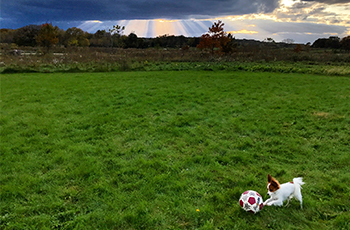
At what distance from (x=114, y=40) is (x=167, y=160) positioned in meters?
48.1

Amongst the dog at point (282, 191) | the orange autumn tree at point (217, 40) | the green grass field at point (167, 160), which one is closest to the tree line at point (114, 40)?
the orange autumn tree at point (217, 40)

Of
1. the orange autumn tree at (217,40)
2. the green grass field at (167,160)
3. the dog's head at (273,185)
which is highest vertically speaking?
the orange autumn tree at (217,40)

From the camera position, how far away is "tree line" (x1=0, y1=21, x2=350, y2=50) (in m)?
29.4

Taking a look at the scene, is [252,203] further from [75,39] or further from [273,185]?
[75,39]

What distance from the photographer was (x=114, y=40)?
47406 millimetres

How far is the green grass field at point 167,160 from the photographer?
3172 millimetres

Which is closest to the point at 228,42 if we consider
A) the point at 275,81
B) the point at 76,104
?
the point at 275,81

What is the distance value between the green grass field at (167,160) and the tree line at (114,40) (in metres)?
22.2

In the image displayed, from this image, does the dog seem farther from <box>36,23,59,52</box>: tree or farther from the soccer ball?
<box>36,23,59,52</box>: tree

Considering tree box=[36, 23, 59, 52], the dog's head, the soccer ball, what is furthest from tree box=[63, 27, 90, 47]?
the dog's head

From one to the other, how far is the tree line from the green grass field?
22189 millimetres

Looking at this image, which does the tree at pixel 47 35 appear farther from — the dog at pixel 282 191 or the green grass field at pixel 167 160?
the dog at pixel 282 191

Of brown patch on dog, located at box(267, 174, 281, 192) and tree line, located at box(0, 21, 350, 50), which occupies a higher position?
tree line, located at box(0, 21, 350, 50)

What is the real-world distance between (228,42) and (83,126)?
27.5 meters
